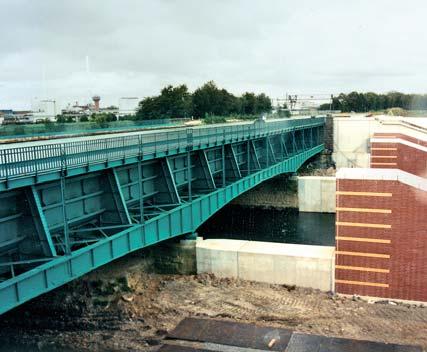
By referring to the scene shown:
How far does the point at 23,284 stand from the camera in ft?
49.8

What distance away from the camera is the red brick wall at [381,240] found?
2156 centimetres

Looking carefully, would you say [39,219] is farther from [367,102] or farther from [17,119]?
[367,102]

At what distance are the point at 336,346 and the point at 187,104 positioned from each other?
264ft

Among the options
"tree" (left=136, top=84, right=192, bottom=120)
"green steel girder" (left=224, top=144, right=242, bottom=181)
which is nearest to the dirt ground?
"green steel girder" (left=224, top=144, right=242, bottom=181)

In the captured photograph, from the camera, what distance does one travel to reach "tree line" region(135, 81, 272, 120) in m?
92.4

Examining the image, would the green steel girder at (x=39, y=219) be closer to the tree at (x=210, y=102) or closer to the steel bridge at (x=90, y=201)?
the steel bridge at (x=90, y=201)

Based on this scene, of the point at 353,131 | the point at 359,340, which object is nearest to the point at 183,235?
the point at 359,340

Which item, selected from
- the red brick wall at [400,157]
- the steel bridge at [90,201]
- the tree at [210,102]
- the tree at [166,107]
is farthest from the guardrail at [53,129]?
the tree at [210,102]

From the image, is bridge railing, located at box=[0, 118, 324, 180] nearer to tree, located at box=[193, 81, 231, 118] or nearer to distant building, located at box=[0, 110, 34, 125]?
distant building, located at box=[0, 110, 34, 125]

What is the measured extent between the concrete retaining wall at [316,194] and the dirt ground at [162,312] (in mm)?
26859

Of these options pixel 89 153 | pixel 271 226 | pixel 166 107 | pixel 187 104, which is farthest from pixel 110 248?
pixel 187 104

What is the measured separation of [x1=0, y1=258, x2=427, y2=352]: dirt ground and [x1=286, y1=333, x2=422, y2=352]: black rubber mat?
2.16 feet

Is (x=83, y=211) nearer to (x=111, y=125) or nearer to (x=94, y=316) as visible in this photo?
(x=94, y=316)

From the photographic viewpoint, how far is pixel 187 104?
95.0m
